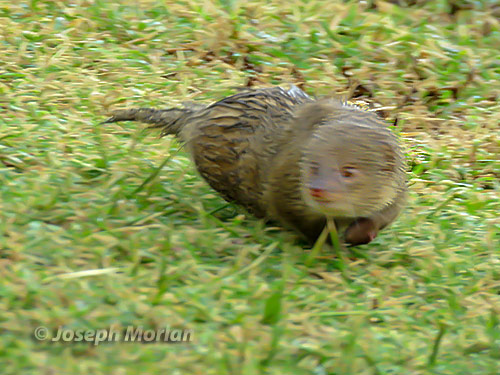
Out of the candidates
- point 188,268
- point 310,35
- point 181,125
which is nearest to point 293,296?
point 188,268

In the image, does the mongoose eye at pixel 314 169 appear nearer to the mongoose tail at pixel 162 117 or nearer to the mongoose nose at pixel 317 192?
the mongoose nose at pixel 317 192

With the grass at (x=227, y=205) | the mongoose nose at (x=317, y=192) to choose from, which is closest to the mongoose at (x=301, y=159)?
the mongoose nose at (x=317, y=192)

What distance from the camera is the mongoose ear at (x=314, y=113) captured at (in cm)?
343

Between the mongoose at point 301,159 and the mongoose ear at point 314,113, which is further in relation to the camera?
the mongoose ear at point 314,113

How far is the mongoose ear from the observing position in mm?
3426

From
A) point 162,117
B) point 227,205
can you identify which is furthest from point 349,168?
point 162,117

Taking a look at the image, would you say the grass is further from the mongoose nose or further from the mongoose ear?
the mongoose ear

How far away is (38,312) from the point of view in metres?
2.61

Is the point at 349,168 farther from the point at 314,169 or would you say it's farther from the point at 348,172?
the point at 314,169

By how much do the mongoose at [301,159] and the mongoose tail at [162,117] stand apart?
0.03m

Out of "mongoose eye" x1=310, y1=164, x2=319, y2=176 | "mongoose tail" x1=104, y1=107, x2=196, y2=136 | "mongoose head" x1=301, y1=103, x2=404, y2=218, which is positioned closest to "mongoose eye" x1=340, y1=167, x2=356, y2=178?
"mongoose head" x1=301, y1=103, x2=404, y2=218

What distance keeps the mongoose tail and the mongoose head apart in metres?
0.93

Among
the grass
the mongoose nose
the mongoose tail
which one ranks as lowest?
the grass

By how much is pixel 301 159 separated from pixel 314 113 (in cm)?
29
